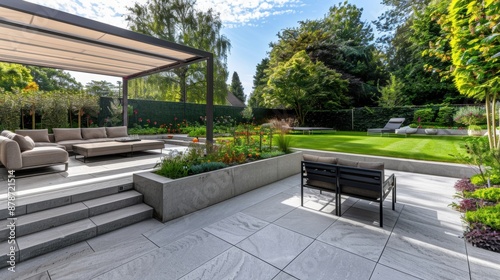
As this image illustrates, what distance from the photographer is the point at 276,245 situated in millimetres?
2389

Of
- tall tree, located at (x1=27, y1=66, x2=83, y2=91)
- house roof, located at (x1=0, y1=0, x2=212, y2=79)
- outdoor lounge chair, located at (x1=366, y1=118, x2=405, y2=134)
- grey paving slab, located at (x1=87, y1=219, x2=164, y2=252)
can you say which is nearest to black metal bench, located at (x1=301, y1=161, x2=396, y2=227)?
grey paving slab, located at (x1=87, y1=219, x2=164, y2=252)

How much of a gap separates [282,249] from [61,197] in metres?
2.87

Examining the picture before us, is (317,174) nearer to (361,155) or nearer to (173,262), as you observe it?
(173,262)

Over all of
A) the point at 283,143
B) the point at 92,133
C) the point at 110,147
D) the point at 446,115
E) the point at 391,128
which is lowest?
the point at 110,147

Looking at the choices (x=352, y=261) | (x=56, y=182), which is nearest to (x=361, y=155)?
(x=352, y=261)

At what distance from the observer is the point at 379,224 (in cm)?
284

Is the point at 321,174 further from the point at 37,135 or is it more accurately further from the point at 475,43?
the point at 37,135

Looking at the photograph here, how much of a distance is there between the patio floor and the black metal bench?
330 mm

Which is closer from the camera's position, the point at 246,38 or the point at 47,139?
the point at 47,139

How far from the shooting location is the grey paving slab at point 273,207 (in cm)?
314

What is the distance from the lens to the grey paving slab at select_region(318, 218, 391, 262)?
2.28 meters

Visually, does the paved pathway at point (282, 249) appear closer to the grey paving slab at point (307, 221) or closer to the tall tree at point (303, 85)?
the grey paving slab at point (307, 221)

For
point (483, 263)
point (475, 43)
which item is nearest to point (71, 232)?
point (483, 263)

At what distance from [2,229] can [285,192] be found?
3757 millimetres
